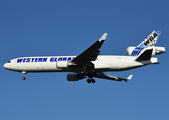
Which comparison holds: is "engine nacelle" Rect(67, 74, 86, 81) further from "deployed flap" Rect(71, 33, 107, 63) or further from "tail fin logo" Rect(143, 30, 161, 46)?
"tail fin logo" Rect(143, 30, 161, 46)

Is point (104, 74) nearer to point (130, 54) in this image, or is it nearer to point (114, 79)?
point (114, 79)

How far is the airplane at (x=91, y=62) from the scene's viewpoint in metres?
31.1

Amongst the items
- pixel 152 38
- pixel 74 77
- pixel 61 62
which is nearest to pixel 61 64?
pixel 61 62

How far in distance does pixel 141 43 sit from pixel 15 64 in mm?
16611

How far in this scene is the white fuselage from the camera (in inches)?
1259

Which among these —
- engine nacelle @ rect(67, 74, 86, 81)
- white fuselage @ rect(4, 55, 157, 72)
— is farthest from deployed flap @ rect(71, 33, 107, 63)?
engine nacelle @ rect(67, 74, 86, 81)

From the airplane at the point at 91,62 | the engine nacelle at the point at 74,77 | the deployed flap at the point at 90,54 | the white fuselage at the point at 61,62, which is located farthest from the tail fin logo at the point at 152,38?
the engine nacelle at the point at 74,77

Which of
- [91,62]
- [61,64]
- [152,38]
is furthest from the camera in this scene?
[152,38]

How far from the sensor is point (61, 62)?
31.7 meters

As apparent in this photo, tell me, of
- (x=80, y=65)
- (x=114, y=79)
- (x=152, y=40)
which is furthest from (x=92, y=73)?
(x=152, y=40)

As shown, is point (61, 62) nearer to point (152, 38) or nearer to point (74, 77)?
point (74, 77)

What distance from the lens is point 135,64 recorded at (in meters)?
31.8

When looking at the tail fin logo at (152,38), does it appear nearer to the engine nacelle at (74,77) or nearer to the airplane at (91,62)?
Answer: the airplane at (91,62)

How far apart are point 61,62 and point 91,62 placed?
11.9 feet
